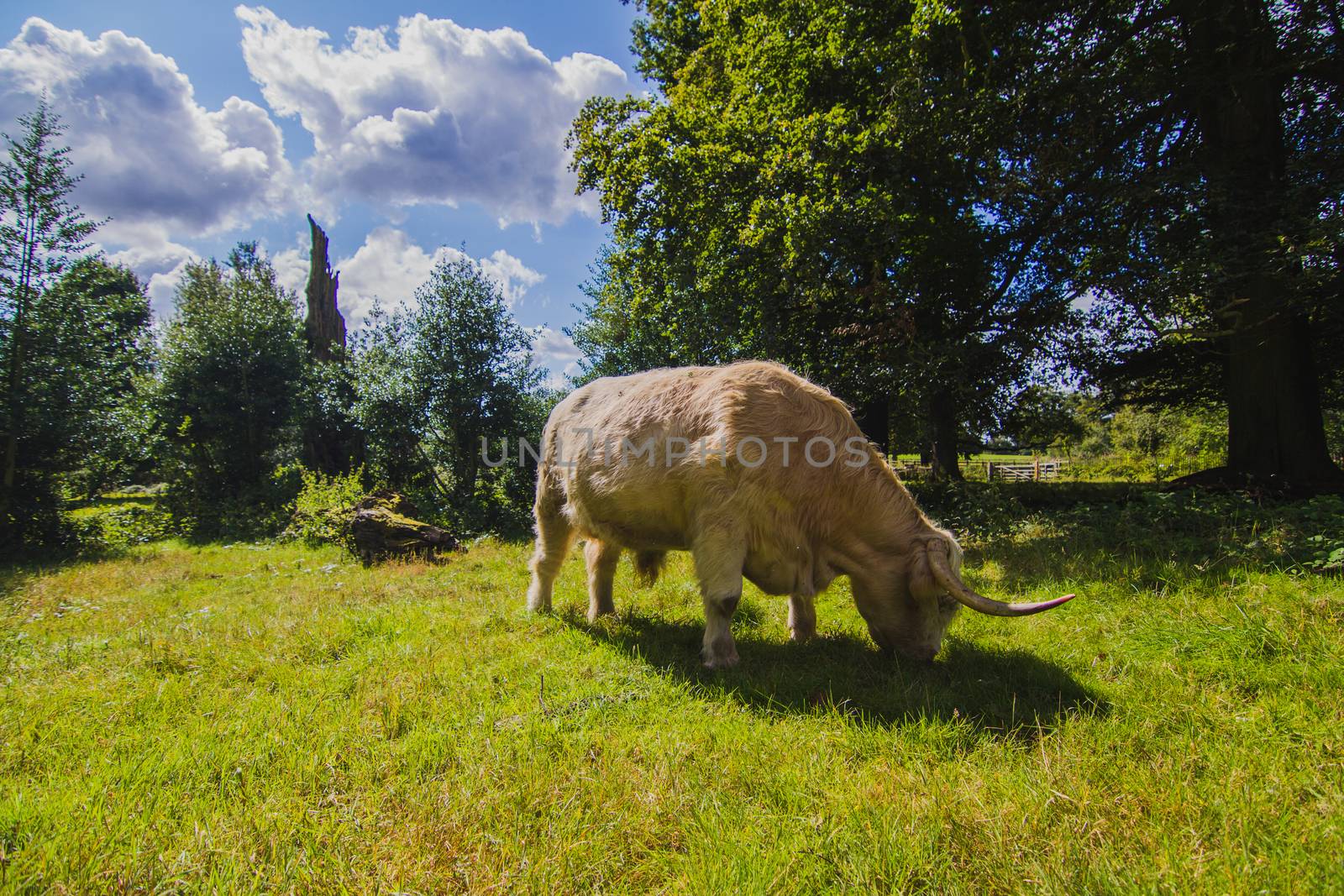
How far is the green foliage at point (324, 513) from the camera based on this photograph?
12.2 metres

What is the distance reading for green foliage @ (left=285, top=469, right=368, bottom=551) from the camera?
12.2 meters

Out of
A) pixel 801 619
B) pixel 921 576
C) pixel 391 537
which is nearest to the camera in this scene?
pixel 921 576

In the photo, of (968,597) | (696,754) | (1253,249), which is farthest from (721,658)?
(1253,249)

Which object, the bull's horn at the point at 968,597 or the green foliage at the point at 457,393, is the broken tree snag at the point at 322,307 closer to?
the green foliage at the point at 457,393

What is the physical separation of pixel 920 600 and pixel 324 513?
13.4 meters

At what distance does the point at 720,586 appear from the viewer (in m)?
4.11

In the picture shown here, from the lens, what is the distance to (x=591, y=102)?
12.5 meters

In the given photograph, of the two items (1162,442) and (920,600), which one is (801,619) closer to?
(920,600)

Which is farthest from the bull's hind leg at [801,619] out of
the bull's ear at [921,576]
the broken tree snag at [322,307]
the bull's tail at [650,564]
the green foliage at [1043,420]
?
the broken tree snag at [322,307]

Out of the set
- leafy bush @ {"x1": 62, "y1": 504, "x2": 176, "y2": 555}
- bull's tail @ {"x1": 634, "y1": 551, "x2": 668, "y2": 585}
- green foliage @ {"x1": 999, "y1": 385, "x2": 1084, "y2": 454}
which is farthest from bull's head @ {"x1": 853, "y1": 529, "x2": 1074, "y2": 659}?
leafy bush @ {"x1": 62, "y1": 504, "x2": 176, "y2": 555}

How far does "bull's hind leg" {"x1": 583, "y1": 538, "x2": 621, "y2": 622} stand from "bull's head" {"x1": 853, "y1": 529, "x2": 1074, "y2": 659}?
248cm

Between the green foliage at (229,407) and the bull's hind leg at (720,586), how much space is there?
1770 centimetres

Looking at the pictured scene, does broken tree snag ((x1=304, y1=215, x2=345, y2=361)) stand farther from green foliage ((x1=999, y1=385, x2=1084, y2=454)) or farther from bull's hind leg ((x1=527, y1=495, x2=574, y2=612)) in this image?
green foliage ((x1=999, y1=385, x2=1084, y2=454))

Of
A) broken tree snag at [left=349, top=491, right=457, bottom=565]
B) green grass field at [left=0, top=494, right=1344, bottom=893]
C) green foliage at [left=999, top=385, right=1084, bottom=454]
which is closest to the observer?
green grass field at [left=0, top=494, right=1344, bottom=893]
